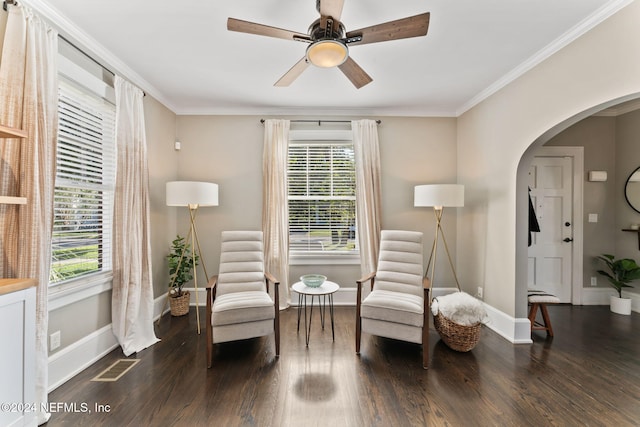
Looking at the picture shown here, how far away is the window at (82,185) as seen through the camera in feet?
7.19

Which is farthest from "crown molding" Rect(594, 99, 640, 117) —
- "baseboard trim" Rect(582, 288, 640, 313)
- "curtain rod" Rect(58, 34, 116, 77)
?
"curtain rod" Rect(58, 34, 116, 77)

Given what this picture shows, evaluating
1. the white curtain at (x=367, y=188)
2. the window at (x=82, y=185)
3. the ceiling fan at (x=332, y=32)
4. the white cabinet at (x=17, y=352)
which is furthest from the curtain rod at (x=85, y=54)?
the white curtain at (x=367, y=188)

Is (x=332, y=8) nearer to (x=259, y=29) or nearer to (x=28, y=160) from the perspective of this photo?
(x=259, y=29)

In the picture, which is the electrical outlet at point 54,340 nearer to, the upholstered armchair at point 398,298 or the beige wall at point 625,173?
the upholstered armchair at point 398,298

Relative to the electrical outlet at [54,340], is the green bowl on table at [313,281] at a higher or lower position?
higher

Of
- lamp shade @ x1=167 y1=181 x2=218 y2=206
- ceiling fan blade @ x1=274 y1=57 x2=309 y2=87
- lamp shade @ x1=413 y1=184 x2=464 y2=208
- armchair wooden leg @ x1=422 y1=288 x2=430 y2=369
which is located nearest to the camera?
ceiling fan blade @ x1=274 y1=57 x2=309 y2=87

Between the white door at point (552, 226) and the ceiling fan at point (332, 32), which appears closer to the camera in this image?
the ceiling fan at point (332, 32)

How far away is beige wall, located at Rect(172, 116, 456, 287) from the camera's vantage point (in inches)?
152

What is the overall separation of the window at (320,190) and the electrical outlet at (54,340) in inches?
99.9

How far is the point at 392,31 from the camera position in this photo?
1.70 metres

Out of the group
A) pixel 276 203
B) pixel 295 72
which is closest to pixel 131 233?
pixel 276 203

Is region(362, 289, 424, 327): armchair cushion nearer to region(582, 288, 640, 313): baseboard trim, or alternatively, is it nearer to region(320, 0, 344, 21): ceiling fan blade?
region(320, 0, 344, 21): ceiling fan blade

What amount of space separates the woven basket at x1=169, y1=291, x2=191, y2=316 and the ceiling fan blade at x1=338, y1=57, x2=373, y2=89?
3184mm

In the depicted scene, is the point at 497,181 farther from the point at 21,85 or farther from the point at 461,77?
the point at 21,85
